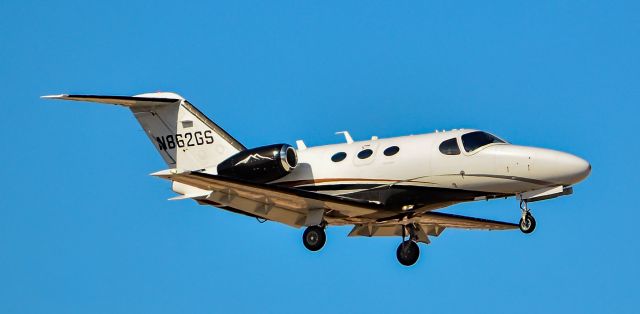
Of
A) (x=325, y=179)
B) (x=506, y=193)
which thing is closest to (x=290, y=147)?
(x=325, y=179)

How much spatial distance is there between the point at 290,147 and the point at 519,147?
17.8 ft

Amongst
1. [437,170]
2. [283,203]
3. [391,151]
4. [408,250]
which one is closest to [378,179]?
[391,151]

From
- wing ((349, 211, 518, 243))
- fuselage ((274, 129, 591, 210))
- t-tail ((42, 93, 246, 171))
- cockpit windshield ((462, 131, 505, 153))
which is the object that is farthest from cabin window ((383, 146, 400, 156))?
t-tail ((42, 93, 246, 171))

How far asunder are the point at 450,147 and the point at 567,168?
2705 mm

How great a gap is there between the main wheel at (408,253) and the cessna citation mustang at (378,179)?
0.03 metres

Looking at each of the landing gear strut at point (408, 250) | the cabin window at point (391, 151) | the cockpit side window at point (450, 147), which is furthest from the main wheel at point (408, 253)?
the cockpit side window at point (450, 147)

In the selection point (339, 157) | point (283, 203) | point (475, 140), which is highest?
point (475, 140)

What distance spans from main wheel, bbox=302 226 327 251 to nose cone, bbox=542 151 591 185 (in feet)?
18.1

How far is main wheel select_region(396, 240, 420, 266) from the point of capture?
31.8m

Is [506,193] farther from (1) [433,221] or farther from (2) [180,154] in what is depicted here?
(2) [180,154]

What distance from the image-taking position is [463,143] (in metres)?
28.7

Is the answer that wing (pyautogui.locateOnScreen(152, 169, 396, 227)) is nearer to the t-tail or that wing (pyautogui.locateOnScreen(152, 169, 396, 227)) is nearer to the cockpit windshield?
the t-tail

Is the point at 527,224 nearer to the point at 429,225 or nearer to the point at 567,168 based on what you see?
the point at 567,168

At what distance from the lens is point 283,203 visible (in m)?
29.6
